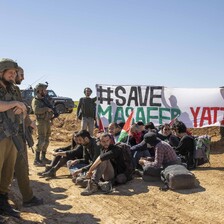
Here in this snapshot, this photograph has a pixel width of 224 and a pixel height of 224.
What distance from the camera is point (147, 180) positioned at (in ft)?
24.4

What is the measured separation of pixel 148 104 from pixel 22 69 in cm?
648

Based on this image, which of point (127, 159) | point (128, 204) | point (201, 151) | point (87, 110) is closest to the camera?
point (128, 204)

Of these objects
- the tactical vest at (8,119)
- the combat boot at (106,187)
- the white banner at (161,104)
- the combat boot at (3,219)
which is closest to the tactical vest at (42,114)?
the white banner at (161,104)

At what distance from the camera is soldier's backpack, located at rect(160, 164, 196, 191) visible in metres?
6.61

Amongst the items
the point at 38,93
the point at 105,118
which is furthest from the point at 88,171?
the point at 105,118

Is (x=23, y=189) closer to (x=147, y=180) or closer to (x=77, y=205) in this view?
(x=77, y=205)

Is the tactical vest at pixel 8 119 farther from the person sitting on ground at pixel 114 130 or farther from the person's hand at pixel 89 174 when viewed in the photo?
the person sitting on ground at pixel 114 130

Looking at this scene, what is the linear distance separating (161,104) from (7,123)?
306 inches

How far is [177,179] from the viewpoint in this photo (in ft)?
21.6

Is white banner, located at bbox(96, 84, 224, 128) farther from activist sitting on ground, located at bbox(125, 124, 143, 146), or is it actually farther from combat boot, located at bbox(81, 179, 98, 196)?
combat boot, located at bbox(81, 179, 98, 196)

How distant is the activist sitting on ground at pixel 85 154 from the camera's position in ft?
24.5

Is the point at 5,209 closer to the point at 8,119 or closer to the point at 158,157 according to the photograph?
the point at 8,119

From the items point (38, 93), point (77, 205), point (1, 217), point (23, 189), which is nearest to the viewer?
point (1, 217)

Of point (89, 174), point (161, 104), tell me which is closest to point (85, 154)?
point (89, 174)
